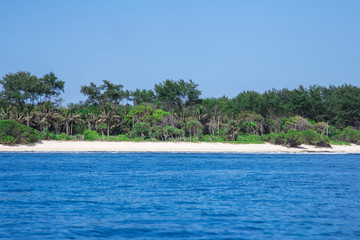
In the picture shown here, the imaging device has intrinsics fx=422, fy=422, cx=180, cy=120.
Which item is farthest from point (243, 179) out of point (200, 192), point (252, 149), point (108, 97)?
point (108, 97)

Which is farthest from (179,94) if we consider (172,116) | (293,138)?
(293,138)

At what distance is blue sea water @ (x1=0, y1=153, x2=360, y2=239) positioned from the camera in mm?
13227

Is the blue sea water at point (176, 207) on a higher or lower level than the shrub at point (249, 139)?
lower

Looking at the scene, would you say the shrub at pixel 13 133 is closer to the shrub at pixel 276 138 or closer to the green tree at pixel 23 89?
the green tree at pixel 23 89

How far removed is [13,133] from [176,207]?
42948 millimetres

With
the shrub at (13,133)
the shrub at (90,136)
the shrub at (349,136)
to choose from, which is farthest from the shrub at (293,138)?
the shrub at (13,133)

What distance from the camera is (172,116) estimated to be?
232 feet

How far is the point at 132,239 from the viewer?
12297 mm

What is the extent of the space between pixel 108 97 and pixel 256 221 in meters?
70.4

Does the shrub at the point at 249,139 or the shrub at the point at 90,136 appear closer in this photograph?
the shrub at the point at 90,136

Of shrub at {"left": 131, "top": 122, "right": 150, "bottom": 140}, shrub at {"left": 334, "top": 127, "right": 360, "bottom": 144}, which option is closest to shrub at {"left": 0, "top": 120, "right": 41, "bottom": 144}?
shrub at {"left": 131, "top": 122, "right": 150, "bottom": 140}

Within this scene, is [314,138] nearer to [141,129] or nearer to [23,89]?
[141,129]

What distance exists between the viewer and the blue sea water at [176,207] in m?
13.2

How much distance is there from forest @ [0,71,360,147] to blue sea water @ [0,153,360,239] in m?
34.4
